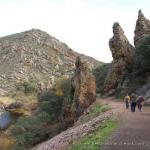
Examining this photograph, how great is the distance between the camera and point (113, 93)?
64.2 metres

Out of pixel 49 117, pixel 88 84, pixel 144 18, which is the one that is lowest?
pixel 49 117

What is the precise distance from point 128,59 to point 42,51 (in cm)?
7905

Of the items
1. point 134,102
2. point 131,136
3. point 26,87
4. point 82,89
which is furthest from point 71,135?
point 26,87

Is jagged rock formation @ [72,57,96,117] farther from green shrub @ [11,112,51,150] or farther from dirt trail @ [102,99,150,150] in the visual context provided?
dirt trail @ [102,99,150,150]

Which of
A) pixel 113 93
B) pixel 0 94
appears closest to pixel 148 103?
pixel 113 93

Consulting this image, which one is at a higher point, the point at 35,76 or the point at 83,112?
the point at 35,76

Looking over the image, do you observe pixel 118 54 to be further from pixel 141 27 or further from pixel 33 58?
pixel 33 58

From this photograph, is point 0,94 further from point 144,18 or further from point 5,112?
point 144,18

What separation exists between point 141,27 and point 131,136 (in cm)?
4593

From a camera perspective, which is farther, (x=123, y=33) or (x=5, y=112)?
(x=5, y=112)

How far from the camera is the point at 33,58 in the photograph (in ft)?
451

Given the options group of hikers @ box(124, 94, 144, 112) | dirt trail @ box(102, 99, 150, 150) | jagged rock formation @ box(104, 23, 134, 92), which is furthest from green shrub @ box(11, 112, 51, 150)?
dirt trail @ box(102, 99, 150, 150)

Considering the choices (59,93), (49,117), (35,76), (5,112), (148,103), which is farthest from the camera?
(35,76)

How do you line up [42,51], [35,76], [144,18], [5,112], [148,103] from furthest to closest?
[42,51] < [35,76] < [5,112] < [144,18] < [148,103]
